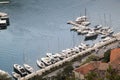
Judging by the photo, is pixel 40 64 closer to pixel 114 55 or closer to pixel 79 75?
pixel 114 55

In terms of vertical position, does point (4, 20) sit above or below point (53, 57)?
above

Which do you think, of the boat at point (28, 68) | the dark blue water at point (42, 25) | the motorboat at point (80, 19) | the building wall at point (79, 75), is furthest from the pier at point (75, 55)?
the motorboat at point (80, 19)

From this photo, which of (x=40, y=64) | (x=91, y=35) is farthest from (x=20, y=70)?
(x=91, y=35)

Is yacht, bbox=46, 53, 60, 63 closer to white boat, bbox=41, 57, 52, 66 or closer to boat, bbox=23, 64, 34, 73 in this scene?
white boat, bbox=41, 57, 52, 66

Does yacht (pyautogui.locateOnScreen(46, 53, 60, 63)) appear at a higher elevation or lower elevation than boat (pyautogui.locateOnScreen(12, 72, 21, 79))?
higher

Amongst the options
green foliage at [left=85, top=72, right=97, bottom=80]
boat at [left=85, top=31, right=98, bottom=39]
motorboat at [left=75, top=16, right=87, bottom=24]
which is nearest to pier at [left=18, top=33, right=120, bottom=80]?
boat at [left=85, top=31, right=98, bottom=39]

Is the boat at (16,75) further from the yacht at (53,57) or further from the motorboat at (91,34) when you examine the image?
the motorboat at (91,34)

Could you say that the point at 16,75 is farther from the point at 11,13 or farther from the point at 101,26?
the point at 11,13

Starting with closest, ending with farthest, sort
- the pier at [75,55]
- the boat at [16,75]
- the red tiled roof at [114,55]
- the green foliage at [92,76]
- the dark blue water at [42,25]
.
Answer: the green foliage at [92,76] → the red tiled roof at [114,55] → the pier at [75,55] → the boat at [16,75] → the dark blue water at [42,25]

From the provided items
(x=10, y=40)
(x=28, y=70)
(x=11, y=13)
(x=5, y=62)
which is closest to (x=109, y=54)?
(x=28, y=70)
